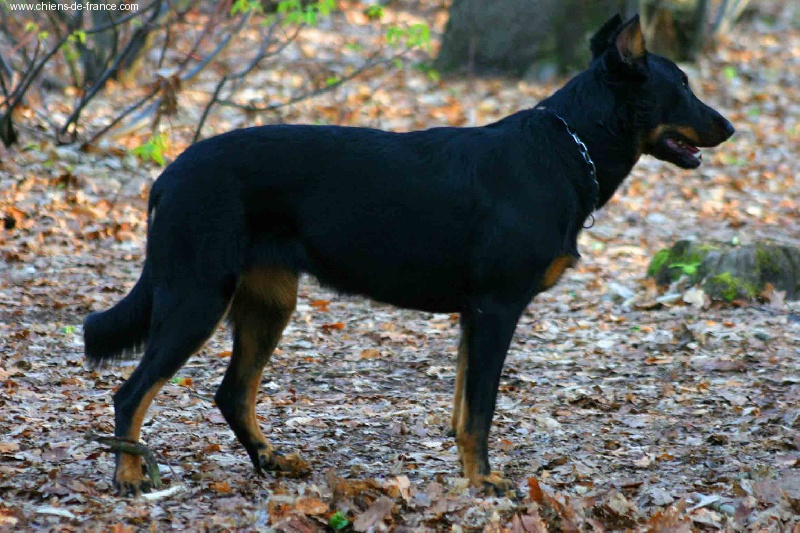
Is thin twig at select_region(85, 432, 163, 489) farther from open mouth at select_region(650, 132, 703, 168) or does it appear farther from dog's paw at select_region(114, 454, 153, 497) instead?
open mouth at select_region(650, 132, 703, 168)

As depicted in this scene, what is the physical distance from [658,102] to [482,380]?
1667 mm

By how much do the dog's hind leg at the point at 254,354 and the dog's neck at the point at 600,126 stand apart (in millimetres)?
1605

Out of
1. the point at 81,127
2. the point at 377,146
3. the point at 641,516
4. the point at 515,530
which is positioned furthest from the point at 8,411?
the point at 81,127

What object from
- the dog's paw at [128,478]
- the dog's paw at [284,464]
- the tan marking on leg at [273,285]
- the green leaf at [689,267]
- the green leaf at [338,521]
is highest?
the tan marking on leg at [273,285]

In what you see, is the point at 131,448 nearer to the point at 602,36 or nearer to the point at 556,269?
the point at 556,269

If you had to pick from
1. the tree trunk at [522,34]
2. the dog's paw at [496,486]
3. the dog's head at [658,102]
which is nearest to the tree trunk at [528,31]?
the tree trunk at [522,34]

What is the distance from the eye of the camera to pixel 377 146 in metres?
4.54

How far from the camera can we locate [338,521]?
3.95 m

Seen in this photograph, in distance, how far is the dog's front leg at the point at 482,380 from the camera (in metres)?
4.44

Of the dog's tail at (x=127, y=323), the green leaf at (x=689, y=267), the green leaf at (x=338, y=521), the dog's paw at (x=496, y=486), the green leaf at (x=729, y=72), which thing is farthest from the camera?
the green leaf at (x=729, y=72)

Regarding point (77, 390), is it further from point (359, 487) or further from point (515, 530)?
point (515, 530)

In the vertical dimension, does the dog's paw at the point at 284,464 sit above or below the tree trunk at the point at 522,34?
below

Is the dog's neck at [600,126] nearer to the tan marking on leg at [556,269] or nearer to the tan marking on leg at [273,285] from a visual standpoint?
the tan marking on leg at [556,269]

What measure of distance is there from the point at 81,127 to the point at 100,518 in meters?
6.62
